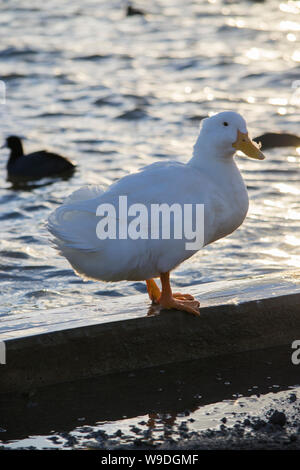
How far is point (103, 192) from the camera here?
575 centimetres

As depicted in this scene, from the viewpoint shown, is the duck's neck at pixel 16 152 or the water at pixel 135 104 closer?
the water at pixel 135 104

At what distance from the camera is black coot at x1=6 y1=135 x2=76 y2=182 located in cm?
1211

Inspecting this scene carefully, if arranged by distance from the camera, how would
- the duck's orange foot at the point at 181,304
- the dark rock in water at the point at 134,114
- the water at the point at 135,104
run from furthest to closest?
the dark rock in water at the point at 134,114, the water at the point at 135,104, the duck's orange foot at the point at 181,304

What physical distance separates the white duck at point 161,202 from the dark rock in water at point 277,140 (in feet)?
21.7

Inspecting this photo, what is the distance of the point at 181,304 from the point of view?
5789 mm

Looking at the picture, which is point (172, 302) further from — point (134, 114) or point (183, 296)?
point (134, 114)

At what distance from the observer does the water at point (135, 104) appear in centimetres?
848

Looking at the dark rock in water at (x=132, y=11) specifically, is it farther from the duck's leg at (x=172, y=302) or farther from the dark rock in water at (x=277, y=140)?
the duck's leg at (x=172, y=302)

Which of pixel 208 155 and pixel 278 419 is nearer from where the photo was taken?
pixel 278 419

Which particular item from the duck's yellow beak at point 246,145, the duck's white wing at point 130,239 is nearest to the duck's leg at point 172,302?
the duck's white wing at point 130,239

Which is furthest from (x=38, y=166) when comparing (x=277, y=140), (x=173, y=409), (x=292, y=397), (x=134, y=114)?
(x=292, y=397)

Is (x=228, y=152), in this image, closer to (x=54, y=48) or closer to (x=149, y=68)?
(x=149, y=68)

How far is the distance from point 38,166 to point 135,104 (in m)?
3.15
